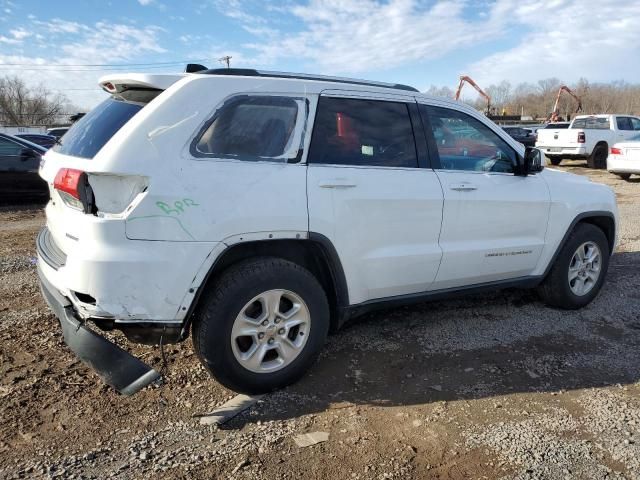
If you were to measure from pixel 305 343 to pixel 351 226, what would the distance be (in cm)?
80

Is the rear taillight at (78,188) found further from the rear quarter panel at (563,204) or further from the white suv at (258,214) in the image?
the rear quarter panel at (563,204)

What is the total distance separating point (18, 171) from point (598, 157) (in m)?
17.5

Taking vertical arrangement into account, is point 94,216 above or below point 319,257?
above

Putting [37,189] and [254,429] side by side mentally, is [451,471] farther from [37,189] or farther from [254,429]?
[37,189]

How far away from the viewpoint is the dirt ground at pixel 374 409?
2668 millimetres

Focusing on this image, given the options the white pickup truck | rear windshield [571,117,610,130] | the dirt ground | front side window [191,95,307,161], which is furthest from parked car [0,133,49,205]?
rear windshield [571,117,610,130]

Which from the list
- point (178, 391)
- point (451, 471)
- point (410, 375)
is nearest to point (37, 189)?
point (178, 391)

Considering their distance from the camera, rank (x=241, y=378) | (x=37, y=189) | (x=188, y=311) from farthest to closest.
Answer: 1. (x=37, y=189)
2. (x=241, y=378)
3. (x=188, y=311)

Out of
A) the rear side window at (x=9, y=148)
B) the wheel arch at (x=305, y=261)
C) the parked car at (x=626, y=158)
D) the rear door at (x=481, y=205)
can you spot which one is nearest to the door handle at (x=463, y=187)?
the rear door at (x=481, y=205)

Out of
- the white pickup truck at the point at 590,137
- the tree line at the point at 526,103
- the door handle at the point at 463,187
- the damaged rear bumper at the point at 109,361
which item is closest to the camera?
the damaged rear bumper at the point at 109,361

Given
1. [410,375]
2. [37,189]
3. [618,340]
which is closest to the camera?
[410,375]

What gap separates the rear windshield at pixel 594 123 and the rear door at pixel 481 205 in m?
16.1

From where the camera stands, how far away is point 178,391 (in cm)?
330

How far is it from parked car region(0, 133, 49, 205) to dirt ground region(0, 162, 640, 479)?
6.33 meters
